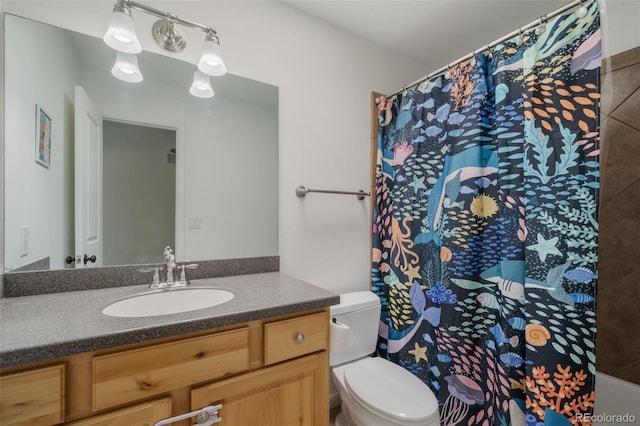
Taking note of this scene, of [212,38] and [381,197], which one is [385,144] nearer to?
[381,197]

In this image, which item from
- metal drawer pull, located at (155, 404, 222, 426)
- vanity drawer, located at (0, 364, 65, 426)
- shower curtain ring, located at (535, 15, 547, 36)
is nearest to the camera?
vanity drawer, located at (0, 364, 65, 426)

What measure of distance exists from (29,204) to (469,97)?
6.27 feet

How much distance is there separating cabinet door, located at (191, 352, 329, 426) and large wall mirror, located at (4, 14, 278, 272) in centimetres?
64

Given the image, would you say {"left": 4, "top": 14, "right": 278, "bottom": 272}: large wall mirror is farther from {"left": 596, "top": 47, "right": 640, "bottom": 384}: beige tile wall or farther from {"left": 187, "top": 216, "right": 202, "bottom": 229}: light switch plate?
{"left": 596, "top": 47, "right": 640, "bottom": 384}: beige tile wall

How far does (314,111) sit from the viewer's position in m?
1.67

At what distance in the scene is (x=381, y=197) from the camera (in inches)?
73.3

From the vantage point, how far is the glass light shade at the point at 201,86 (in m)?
1.32

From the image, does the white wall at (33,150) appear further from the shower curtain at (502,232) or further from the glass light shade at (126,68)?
the shower curtain at (502,232)

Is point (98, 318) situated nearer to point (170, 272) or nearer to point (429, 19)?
point (170, 272)

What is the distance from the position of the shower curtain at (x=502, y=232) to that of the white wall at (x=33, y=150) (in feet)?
5.35

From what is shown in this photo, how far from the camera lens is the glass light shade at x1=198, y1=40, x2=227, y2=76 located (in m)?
1.22

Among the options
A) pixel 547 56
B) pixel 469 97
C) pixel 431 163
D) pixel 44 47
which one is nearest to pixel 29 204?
pixel 44 47

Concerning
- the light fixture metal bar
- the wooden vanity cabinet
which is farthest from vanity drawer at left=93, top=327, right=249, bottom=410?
the light fixture metal bar

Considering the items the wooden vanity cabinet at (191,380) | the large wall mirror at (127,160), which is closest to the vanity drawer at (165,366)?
the wooden vanity cabinet at (191,380)
